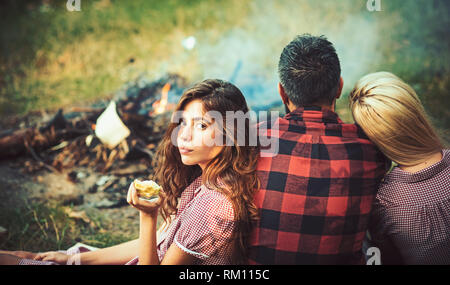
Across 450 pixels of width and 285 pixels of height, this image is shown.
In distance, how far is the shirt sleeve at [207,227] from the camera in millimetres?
1694

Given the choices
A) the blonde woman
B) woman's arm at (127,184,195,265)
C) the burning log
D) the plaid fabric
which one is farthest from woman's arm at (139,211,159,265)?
the burning log

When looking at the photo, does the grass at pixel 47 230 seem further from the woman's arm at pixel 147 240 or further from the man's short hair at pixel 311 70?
the man's short hair at pixel 311 70

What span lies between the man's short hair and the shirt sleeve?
2.07 feet

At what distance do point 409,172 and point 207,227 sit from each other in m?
0.98

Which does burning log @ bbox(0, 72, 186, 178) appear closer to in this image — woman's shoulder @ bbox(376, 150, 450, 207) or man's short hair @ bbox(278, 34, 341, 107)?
man's short hair @ bbox(278, 34, 341, 107)

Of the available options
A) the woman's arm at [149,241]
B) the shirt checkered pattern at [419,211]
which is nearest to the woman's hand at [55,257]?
the woman's arm at [149,241]

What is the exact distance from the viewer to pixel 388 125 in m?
1.88

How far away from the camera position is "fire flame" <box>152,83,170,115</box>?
386 cm

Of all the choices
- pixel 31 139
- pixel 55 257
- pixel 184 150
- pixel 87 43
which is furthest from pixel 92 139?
pixel 87 43

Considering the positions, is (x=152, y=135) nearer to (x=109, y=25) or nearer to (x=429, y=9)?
(x=109, y=25)

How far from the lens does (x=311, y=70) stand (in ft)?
6.23
